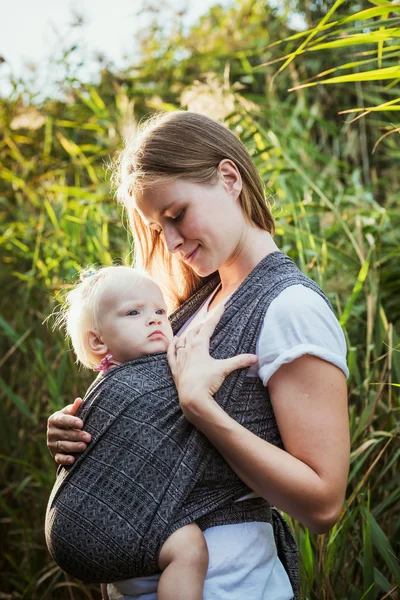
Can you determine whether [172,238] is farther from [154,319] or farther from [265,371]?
[265,371]

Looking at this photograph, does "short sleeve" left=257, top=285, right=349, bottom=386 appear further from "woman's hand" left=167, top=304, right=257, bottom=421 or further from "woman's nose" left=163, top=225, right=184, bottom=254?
"woman's nose" left=163, top=225, right=184, bottom=254

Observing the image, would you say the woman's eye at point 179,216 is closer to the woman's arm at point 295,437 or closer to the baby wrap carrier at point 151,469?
the baby wrap carrier at point 151,469

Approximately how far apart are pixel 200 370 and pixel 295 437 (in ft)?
0.74

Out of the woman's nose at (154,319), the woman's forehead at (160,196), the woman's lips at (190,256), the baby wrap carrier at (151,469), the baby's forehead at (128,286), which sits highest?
the woman's forehead at (160,196)

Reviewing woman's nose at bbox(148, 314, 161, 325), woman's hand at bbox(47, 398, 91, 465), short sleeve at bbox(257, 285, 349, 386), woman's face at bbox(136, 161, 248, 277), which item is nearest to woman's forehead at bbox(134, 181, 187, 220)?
woman's face at bbox(136, 161, 248, 277)

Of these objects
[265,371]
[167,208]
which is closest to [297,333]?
[265,371]

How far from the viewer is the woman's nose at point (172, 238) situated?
1.63m

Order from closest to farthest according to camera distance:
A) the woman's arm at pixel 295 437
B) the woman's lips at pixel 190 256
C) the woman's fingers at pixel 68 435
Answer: the woman's arm at pixel 295 437
the woman's fingers at pixel 68 435
the woman's lips at pixel 190 256

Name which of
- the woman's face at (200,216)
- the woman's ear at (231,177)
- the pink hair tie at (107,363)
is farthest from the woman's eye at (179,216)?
the pink hair tie at (107,363)

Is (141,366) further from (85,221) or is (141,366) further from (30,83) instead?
(30,83)

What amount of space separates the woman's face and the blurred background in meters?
0.31

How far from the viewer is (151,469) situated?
144 centimetres

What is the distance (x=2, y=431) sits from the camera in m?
3.19

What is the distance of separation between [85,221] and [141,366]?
1.45 meters
